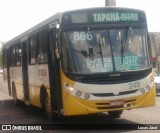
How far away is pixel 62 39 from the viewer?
37.5 feet

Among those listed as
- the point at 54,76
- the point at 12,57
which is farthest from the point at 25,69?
the point at 54,76

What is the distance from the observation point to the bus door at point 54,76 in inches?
465

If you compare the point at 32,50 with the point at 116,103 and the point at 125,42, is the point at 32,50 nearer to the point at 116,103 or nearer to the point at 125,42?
the point at 125,42

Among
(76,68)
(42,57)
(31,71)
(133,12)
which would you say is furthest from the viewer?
(31,71)

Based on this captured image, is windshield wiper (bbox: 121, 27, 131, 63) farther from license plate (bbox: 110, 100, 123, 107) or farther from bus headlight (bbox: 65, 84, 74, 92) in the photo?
bus headlight (bbox: 65, 84, 74, 92)

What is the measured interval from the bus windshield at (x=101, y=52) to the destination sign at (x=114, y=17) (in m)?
0.33

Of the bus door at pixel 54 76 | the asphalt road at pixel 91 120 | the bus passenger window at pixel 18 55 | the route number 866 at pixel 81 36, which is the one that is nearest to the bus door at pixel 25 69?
the bus passenger window at pixel 18 55

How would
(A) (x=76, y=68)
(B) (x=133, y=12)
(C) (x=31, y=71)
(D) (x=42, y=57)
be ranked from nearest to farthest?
(A) (x=76, y=68)
(B) (x=133, y=12)
(D) (x=42, y=57)
(C) (x=31, y=71)

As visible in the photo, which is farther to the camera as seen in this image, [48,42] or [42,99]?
[42,99]

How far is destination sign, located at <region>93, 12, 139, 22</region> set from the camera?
11.7 metres

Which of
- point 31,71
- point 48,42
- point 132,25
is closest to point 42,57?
point 48,42

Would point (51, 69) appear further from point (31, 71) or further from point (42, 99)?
point (31, 71)

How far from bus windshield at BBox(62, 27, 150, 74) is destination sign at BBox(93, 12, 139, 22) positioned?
0.33 metres

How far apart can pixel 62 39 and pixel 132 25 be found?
1988 millimetres
